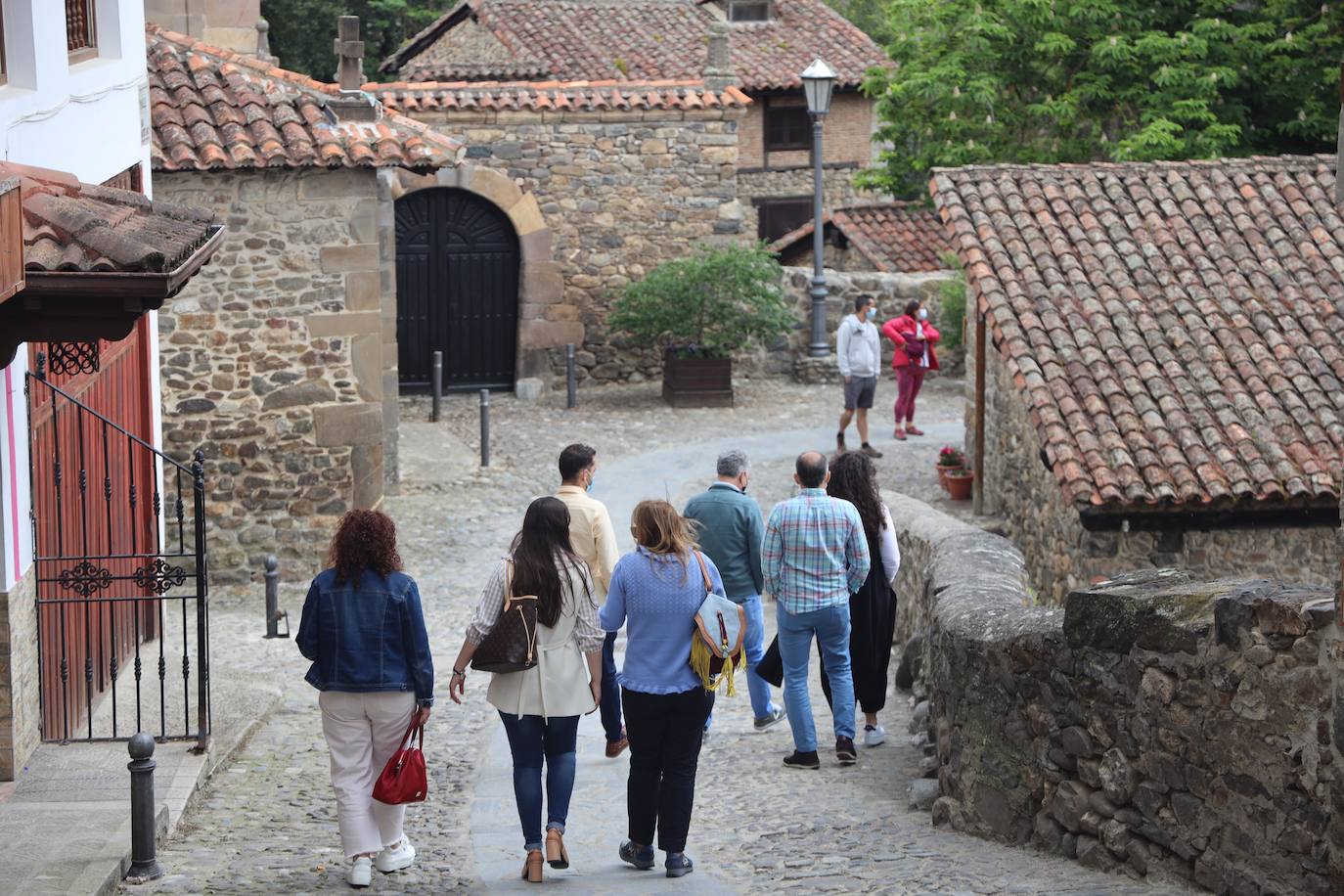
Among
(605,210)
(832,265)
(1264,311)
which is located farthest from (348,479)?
(832,265)

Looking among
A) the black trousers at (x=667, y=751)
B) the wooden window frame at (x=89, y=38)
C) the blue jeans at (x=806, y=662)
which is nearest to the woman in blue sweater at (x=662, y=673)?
the black trousers at (x=667, y=751)

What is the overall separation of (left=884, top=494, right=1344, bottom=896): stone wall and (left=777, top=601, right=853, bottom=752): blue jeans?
1.65ft

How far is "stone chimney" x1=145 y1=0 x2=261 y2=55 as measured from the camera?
15102 mm

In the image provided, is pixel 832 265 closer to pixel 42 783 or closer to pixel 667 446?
pixel 667 446

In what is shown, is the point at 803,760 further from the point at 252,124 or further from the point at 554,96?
the point at 554,96

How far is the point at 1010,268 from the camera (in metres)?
12.4

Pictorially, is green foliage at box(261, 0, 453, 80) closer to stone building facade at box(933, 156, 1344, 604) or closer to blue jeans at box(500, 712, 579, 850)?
stone building facade at box(933, 156, 1344, 604)

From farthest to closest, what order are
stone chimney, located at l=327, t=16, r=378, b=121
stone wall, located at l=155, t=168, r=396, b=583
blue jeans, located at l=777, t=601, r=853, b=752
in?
stone chimney, located at l=327, t=16, r=378, b=121
stone wall, located at l=155, t=168, r=396, b=583
blue jeans, located at l=777, t=601, r=853, b=752

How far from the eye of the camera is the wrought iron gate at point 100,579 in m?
7.45

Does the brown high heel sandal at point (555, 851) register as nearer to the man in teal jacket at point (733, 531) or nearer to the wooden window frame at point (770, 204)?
the man in teal jacket at point (733, 531)

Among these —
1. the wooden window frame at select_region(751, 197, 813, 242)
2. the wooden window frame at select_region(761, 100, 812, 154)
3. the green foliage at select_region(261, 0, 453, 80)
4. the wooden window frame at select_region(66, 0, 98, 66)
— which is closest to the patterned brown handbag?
the wooden window frame at select_region(66, 0, 98, 66)

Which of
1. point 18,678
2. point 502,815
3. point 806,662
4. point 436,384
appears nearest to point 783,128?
point 436,384

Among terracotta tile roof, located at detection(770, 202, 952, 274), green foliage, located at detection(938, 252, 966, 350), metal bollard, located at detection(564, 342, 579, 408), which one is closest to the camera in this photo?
metal bollard, located at detection(564, 342, 579, 408)

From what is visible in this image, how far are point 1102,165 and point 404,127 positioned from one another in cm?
547
